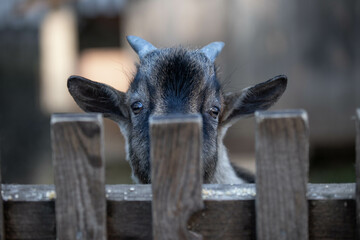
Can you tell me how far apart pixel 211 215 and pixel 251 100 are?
2.06 meters

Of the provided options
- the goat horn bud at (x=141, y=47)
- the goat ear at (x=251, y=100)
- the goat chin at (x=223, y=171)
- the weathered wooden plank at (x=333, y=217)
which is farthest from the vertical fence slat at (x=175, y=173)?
the goat horn bud at (x=141, y=47)

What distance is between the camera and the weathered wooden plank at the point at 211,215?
1.99 meters

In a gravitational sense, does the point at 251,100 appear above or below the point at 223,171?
above

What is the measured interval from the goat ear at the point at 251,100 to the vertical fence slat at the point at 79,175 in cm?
209

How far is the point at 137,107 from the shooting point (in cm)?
369

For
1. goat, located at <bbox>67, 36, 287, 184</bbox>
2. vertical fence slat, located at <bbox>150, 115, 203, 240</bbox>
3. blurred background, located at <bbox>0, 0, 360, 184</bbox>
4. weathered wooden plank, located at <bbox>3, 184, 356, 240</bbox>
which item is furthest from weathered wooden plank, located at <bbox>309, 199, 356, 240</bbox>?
blurred background, located at <bbox>0, 0, 360, 184</bbox>

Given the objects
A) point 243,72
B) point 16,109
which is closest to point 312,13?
point 243,72

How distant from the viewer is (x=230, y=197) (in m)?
2.00

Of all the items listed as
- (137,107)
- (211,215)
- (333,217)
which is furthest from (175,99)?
(333,217)

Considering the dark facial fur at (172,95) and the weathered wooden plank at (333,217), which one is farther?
the dark facial fur at (172,95)

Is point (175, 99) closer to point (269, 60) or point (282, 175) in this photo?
point (282, 175)

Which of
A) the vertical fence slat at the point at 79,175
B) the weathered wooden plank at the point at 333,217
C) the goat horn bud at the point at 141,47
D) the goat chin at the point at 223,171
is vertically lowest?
the goat chin at the point at 223,171

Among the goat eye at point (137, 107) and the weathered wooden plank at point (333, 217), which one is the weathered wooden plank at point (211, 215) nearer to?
the weathered wooden plank at point (333, 217)

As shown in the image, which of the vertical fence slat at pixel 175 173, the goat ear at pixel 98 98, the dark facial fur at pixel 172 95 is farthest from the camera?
the goat ear at pixel 98 98
